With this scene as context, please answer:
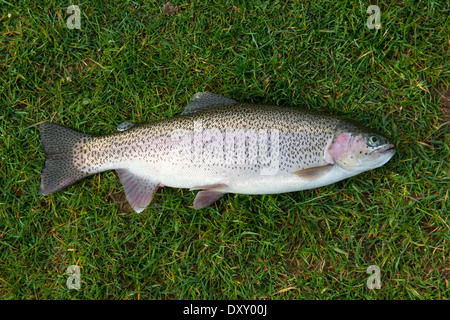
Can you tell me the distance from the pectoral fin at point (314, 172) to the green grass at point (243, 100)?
1.25ft

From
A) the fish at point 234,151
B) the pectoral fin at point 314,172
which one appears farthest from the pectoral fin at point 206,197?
the pectoral fin at point 314,172

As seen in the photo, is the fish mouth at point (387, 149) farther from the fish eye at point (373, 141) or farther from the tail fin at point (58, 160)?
the tail fin at point (58, 160)

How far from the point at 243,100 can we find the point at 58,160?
197cm

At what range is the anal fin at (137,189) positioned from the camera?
10.2 feet

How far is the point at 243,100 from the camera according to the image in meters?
3.33

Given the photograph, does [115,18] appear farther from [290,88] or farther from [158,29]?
[290,88]

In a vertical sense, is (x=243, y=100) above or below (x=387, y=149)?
above

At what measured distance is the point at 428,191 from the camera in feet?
10.3

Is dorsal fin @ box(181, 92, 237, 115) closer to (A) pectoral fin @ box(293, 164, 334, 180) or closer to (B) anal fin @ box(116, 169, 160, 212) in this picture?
(B) anal fin @ box(116, 169, 160, 212)

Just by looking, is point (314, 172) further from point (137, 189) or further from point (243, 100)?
point (137, 189)

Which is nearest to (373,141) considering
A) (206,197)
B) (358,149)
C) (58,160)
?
(358,149)

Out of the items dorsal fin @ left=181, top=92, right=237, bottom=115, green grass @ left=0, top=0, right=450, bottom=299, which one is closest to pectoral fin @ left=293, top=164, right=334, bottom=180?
green grass @ left=0, top=0, right=450, bottom=299

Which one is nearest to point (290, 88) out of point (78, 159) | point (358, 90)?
point (358, 90)

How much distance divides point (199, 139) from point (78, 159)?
126 cm
